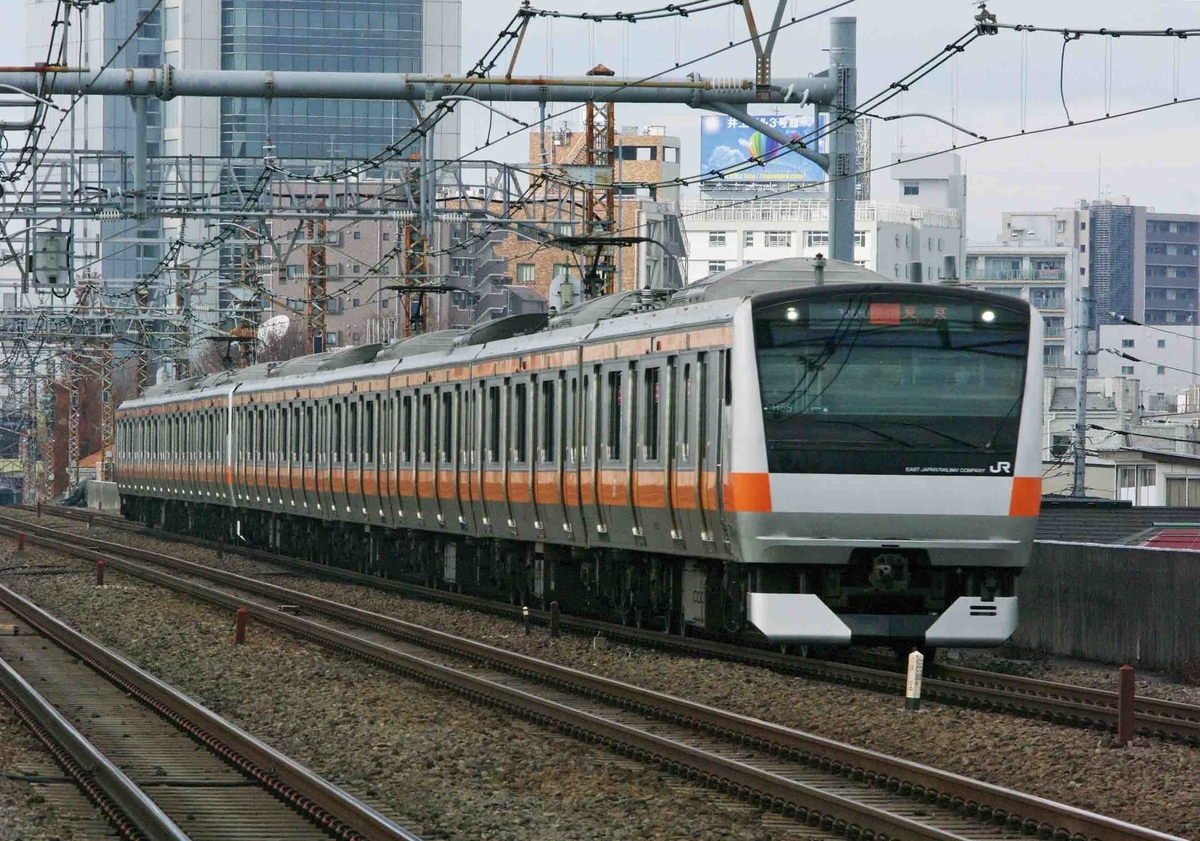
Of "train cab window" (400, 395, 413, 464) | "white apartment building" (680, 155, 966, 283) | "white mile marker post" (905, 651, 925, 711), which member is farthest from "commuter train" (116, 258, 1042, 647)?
"white apartment building" (680, 155, 966, 283)

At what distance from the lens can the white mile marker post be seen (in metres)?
13.4

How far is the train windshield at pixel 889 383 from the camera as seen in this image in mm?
15484

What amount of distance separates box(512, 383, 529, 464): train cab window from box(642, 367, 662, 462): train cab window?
3933 millimetres

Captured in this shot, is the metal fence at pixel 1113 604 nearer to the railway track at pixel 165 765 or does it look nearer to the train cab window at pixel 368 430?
the railway track at pixel 165 765

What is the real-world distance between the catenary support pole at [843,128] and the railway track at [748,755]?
557cm

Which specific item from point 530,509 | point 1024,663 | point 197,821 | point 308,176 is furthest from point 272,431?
point 197,821

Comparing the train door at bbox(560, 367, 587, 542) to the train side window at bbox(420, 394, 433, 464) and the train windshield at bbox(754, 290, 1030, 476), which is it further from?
the train side window at bbox(420, 394, 433, 464)

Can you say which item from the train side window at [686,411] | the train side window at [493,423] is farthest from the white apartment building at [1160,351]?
the train side window at [686,411]

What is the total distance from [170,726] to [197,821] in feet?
13.1

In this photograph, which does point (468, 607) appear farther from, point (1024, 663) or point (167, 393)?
point (167, 393)

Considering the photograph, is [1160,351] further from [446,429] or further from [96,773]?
[96,773]

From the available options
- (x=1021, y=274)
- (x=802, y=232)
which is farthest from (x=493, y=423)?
(x=1021, y=274)

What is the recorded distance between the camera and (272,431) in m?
36.4

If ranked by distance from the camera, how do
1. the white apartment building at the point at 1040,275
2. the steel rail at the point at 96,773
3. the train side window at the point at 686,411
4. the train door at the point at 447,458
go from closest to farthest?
the steel rail at the point at 96,773 → the train side window at the point at 686,411 → the train door at the point at 447,458 → the white apartment building at the point at 1040,275
